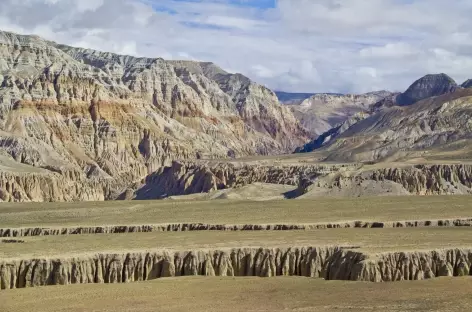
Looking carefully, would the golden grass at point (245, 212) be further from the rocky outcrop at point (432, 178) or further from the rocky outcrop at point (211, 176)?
the rocky outcrop at point (211, 176)

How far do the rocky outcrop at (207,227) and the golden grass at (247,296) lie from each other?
1670cm

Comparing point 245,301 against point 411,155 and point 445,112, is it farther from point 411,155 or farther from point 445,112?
point 445,112

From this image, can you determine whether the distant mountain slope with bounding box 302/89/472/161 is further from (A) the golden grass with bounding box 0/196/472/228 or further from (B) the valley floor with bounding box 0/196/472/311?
(B) the valley floor with bounding box 0/196/472/311

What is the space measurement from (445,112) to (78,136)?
82335mm

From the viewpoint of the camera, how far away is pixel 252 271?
167 ft

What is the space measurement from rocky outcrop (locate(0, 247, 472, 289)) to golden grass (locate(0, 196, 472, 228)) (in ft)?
53.1

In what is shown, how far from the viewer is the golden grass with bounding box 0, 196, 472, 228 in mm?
70312

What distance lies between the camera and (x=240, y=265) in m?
51.2

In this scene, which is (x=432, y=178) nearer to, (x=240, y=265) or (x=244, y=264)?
(x=244, y=264)

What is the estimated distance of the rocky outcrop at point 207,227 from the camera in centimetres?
6525

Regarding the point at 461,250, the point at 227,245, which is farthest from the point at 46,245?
the point at 461,250

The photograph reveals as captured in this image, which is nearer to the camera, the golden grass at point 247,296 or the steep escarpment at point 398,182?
the golden grass at point 247,296

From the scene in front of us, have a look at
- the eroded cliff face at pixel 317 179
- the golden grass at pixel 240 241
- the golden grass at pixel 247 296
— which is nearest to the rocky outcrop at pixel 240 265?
the golden grass at pixel 240 241

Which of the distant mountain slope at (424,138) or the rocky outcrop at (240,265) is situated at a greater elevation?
the distant mountain slope at (424,138)
